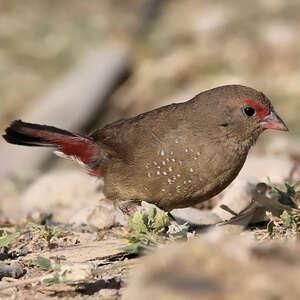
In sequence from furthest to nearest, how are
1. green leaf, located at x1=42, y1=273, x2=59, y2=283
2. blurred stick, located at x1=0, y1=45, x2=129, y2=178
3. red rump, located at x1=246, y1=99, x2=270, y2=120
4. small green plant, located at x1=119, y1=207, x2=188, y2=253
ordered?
blurred stick, located at x1=0, y1=45, x2=129, y2=178 → red rump, located at x1=246, y1=99, x2=270, y2=120 → small green plant, located at x1=119, y1=207, x2=188, y2=253 → green leaf, located at x1=42, y1=273, x2=59, y2=283

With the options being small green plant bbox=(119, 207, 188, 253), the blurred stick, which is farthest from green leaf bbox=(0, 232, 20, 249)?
the blurred stick

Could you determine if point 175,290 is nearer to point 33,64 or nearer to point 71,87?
point 71,87

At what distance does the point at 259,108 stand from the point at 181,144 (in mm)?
514

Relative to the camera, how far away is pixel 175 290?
6.32ft

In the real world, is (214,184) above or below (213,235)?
above

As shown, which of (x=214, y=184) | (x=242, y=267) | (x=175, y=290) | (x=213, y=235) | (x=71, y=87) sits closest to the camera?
(x=175, y=290)

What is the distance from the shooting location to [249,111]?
13.5 feet

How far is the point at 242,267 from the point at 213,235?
18 cm

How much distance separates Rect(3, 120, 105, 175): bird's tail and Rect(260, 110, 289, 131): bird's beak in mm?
1063

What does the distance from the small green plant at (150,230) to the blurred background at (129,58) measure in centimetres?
472

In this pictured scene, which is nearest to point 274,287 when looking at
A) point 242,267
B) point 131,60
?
point 242,267

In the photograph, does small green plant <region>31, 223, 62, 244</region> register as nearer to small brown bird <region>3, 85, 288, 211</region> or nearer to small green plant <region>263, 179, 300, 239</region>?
small brown bird <region>3, 85, 288, 211</region>

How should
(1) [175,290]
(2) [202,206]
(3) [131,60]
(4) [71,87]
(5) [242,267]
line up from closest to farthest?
1. (1) [175,290]
2. (5) [242,267]
3. (2) [202,206]
4. (4) [71,87]
5. (3) [131,60]

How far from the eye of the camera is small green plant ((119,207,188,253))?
10.6ft
